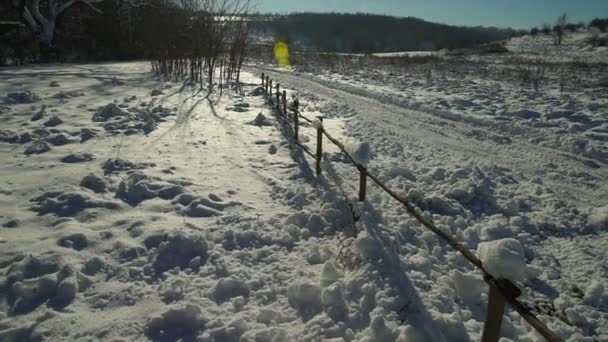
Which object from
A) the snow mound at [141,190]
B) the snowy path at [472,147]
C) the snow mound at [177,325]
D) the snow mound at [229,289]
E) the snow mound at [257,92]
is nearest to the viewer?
the snow mound at [177,325]

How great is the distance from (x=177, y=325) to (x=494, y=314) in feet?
7.65

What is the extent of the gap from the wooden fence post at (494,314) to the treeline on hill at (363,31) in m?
104

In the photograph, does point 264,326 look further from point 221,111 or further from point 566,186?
point 221,111

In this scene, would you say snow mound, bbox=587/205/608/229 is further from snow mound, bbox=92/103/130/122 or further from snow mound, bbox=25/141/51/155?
snow mound, bbox=92/103/130/122

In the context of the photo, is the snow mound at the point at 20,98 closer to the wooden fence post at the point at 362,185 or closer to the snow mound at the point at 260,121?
the snow mound at the point at 260,121

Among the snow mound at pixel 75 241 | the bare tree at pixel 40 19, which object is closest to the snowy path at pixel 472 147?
the snow mound at pixel 75 241

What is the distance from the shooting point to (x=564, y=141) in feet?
27.4

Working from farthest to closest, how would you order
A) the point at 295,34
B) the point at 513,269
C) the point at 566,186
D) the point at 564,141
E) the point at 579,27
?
1. the point at 295,34
2. the point at 579,27
3. the point at 564,141
4. the point at 566,186
5. the point at 513,269

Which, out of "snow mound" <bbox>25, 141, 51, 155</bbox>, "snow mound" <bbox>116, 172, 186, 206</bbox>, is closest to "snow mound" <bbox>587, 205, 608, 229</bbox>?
"snow mound" <bbox>116, 172, 186, 206</bbox>

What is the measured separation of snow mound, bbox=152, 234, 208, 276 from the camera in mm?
3676

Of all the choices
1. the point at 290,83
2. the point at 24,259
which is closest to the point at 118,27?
the point at 290,83

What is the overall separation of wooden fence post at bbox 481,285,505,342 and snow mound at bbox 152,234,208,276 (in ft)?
8.59

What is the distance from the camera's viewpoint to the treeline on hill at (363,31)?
103 m

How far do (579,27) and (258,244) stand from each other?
70.7 m
